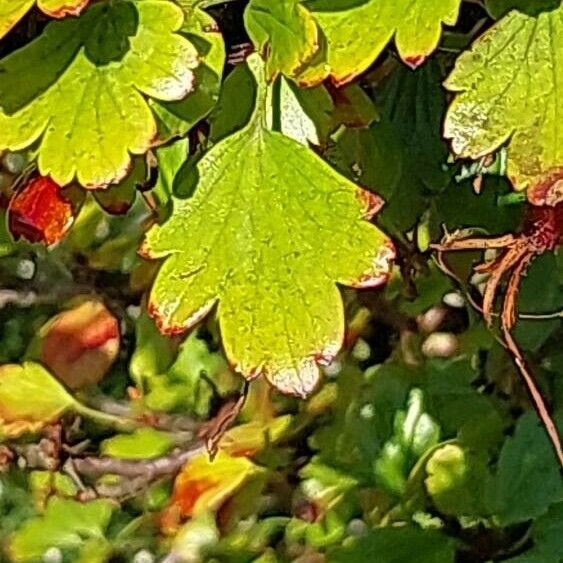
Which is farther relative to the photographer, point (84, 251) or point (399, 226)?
point (84, 251)

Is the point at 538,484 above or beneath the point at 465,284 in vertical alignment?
beneath

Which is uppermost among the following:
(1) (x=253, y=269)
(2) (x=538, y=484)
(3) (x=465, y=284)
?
(1) (x=253, y=269)

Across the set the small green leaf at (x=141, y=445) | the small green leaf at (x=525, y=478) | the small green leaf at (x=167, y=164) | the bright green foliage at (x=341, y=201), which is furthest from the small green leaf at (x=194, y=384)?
the small green leaf at (x=167, y=164)

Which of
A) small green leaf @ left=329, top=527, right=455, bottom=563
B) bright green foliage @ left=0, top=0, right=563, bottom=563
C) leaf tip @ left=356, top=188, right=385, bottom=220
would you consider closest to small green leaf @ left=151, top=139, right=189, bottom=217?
bright green foliage @ left=0, top=0, right=563, bottom=563

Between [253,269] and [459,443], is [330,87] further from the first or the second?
[459,443]

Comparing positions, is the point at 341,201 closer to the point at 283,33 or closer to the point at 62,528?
the point at 283,33

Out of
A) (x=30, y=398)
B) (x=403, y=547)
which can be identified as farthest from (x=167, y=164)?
(x=30, y=398)

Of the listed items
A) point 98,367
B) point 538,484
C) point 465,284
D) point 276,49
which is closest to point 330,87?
point 276,49
